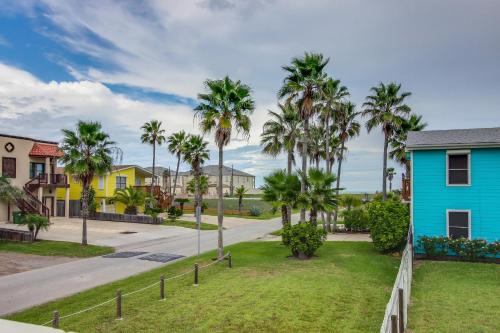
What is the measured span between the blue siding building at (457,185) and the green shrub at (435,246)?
547 mm

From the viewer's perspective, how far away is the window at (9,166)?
36.7 metres

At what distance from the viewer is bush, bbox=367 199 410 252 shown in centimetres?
2036

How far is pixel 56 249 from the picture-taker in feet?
81.3

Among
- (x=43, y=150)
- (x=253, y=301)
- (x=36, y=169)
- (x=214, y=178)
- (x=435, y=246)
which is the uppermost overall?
(x=43, y=150)

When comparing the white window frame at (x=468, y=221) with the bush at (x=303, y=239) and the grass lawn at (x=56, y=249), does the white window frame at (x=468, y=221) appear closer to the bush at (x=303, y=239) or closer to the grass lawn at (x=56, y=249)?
the bush at (x=303, y=239)

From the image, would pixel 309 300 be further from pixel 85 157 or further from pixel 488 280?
pixel 85 157

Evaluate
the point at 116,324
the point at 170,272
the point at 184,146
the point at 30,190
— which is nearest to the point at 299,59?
the point at 170,272

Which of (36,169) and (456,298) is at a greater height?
(36,169)

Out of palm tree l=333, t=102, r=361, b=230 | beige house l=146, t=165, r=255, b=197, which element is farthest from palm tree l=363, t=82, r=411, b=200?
beige house l=146, t=165, r=255, b=197

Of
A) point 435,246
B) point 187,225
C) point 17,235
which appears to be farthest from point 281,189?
point 187,225

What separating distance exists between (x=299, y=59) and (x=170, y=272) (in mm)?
13920

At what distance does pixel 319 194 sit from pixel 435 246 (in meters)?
6.38

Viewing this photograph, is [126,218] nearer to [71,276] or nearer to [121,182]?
[121,182]

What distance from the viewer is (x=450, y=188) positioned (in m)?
19.8
